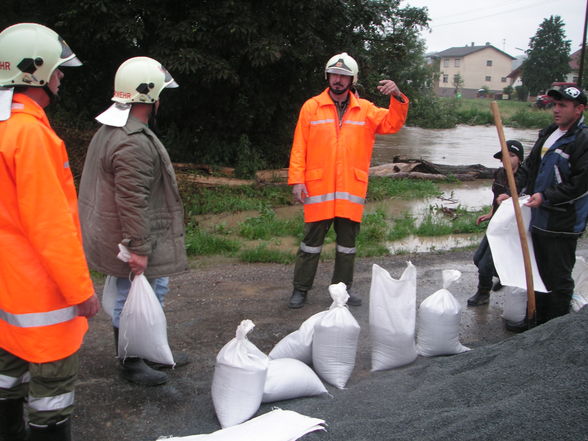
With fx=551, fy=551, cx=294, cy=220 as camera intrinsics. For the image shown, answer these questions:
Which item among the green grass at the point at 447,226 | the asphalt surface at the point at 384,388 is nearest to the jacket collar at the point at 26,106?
the asphalt surface at the point at 384,388

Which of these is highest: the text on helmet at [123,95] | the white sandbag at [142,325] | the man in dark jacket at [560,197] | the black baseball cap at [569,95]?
the black baseball cap at [569,95]

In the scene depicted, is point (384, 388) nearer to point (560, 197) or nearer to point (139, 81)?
point (560, 197)

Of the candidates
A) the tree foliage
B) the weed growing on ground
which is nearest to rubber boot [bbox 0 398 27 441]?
the weed growing on ground

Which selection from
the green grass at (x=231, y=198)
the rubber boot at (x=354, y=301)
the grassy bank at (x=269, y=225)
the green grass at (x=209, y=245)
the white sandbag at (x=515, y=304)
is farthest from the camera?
the green grass at (x=231, y=198)

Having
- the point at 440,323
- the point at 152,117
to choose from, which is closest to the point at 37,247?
the point at 152,117

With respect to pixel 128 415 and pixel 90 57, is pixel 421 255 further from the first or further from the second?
pixel 90 57

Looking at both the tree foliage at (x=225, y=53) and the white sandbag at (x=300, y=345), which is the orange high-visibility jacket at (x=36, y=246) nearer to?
the white sandbag at (x=300, y=345)

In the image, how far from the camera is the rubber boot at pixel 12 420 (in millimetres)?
2365

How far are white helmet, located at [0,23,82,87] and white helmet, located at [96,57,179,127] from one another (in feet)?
2.37

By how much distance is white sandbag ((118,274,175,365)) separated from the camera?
9.95 ft

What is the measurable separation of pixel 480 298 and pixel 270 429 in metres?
2.99

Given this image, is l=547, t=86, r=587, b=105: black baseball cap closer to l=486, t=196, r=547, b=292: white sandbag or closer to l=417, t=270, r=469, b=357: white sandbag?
l=486, t=196, r=547, b=292: white sandbag

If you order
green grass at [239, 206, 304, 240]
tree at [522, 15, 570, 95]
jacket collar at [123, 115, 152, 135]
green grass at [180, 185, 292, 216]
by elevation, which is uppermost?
tree at [522, 15, 570, 95]

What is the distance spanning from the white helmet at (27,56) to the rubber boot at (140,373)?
5.78 ft
